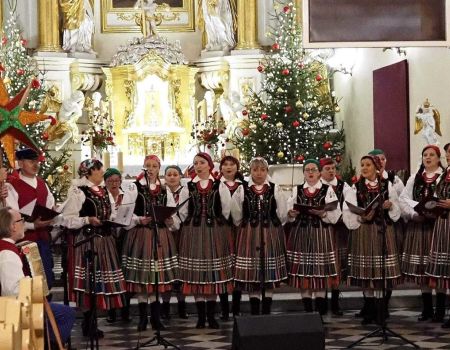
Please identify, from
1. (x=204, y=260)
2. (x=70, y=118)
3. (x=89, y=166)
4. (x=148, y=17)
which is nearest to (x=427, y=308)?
(x=204, y=260)

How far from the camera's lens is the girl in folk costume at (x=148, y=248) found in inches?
374

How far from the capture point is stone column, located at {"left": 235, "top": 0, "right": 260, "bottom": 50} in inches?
771

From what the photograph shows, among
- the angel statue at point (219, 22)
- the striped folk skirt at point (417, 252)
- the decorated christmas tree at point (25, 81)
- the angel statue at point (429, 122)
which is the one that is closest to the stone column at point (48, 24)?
the decorated christmas tree at point (25, 81)

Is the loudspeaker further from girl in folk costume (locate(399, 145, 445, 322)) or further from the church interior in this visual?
the church interior

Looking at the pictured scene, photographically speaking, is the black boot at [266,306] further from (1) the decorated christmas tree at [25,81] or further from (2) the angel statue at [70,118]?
(2) the angel statue at [70,118]

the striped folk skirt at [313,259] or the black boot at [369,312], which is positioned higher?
the striped folk skirt at [313,259]

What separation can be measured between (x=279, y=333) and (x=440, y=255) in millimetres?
3513

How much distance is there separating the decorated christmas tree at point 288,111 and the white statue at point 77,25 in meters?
4.21

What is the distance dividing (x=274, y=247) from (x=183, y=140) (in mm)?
9958

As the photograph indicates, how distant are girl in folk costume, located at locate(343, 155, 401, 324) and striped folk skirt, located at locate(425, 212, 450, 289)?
0.34 m

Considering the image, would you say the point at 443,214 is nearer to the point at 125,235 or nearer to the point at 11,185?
the point at 125,235

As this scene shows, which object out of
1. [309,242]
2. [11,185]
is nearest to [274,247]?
[309,242]

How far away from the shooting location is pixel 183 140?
765 inches

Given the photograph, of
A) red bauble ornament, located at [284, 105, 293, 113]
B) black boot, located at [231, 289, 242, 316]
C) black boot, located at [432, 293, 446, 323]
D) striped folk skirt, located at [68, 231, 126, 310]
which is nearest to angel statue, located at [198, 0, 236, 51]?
red bauble ornament, located at [284, 105, 293, 113]
